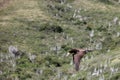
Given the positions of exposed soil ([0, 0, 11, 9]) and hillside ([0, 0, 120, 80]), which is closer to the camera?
hillside ([0, 0, 120, 80])

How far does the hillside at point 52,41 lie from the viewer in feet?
419

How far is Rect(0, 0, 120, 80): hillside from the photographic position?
127562mm

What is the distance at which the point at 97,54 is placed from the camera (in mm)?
156375

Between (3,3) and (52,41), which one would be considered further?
(3,3)

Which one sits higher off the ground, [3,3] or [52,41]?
[3,3]

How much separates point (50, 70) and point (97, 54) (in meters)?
27.1

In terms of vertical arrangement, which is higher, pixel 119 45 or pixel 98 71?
pixel 98 71

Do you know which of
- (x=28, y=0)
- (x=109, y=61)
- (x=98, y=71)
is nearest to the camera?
(x=98, y=71)

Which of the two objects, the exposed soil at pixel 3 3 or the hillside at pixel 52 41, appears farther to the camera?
the exposed soil at pixel 3 3

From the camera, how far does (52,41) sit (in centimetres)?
16438

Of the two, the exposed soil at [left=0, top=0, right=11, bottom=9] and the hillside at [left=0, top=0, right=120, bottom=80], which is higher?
the exposed soil at [left=0, top=0, right=11, bottom=9]

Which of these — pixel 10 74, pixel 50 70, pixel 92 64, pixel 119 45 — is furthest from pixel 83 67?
pixel 119 45

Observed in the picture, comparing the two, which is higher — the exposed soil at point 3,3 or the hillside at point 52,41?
the exposed soil at point 3,3

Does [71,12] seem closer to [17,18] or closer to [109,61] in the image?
[17,18]
